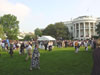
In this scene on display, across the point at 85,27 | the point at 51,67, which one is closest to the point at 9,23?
the point at 85,27

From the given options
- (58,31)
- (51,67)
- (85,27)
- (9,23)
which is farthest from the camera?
(85,27)

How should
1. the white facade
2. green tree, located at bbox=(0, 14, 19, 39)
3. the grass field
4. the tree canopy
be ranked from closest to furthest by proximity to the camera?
the grass field < green tree, located at bbox=(0, 14, 19, 39) < the tree canopy < the white facade

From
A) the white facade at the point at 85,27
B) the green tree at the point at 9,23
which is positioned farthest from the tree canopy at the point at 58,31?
the green tree at the point at 9,23

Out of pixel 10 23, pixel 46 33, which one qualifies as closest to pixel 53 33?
pixel 46 33

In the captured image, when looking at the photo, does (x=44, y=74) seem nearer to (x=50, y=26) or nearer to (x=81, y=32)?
(x=50, y=26)

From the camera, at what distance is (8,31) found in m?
65.6

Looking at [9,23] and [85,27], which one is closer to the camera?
[9,23]

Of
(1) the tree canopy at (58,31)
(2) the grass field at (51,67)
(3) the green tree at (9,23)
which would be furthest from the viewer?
(1) the tree canopy at (58,31)

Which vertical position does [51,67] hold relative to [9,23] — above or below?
below

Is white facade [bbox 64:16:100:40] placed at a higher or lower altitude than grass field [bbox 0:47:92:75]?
higher

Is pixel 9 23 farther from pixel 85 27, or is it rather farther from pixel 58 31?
pixel 85 27

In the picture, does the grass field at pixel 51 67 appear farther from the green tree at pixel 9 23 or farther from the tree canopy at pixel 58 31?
the tree canopy at pixel 58 31

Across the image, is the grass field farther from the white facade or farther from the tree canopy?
the white facade

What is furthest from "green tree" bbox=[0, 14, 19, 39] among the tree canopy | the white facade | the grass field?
the grass field
